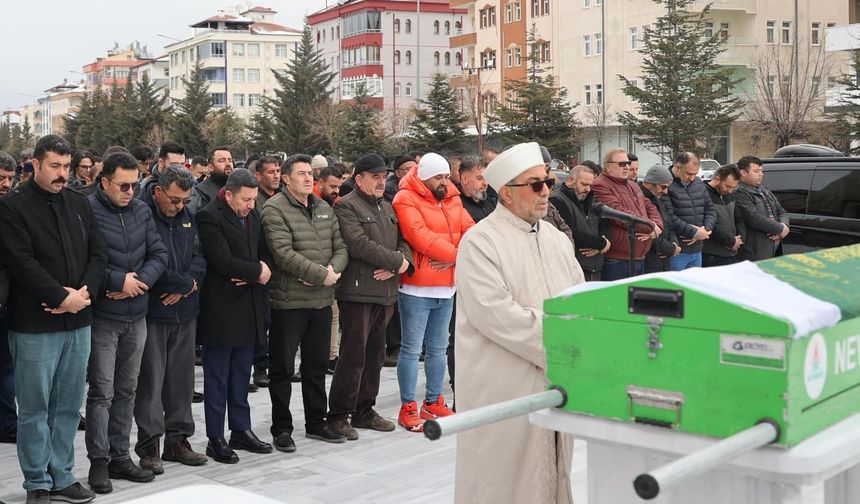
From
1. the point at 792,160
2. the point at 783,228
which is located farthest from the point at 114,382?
the point at 792,160

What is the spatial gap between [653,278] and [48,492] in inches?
179

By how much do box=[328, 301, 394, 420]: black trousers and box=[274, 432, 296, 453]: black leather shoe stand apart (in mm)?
459

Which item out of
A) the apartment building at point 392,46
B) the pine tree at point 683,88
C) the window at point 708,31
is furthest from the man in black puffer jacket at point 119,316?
the apartment building at point 392,46

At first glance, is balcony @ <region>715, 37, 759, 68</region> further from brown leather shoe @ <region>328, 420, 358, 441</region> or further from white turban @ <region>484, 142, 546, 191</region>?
white turban @ <region>484, 142, 546, 191</region>

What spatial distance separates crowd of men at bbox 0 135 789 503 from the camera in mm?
4559

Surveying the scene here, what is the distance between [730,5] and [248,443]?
162ft

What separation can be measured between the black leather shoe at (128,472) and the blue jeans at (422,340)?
7.22 ft

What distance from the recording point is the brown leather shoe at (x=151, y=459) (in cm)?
668

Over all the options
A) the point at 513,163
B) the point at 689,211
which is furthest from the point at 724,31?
the point at 513,163

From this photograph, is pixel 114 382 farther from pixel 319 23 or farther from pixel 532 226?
pixel 319 23

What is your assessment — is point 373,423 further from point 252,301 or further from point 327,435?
point 252,301

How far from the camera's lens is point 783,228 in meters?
11.9

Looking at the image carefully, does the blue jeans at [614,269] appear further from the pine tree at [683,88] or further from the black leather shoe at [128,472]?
the pine tree at [683,88]

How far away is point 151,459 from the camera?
22.1ft
